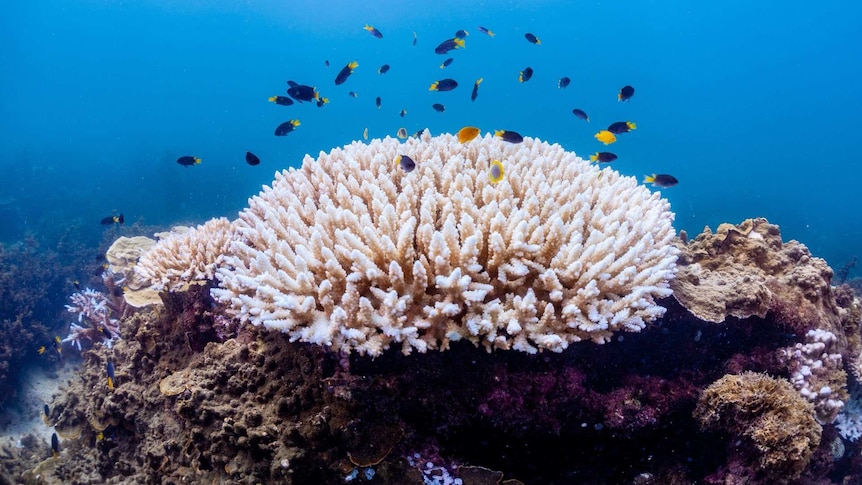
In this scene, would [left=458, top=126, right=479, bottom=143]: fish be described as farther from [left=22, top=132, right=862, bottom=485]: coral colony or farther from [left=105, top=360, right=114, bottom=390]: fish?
[left=105, top=360, right=114, bottom=390]: fish

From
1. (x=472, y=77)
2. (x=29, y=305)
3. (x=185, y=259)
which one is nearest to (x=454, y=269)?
(x=185, y=259)

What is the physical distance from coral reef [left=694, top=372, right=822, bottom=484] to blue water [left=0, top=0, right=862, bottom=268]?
68625mm

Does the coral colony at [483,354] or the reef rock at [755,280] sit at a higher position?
the reef rock at [755,280]

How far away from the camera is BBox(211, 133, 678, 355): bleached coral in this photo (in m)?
2.75

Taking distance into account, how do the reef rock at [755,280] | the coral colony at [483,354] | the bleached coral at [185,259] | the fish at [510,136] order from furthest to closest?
the fish at [510,136] < the bleached coral at [185,259] < the reef rock at [755,280] < the coral colony at [483,354]

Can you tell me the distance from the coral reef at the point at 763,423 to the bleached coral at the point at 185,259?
4.53m

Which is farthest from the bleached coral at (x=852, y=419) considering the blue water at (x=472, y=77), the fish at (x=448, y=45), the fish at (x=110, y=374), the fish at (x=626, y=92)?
the blue water at (x=472, y=77)

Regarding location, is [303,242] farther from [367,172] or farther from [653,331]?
[653,331]

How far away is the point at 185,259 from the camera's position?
4488 mm

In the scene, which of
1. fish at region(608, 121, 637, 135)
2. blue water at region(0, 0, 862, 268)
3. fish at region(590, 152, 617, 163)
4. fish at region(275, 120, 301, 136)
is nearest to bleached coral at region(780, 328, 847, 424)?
fish at region(590, 152, 617, 163)

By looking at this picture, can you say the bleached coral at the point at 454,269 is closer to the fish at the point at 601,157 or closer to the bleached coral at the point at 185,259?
the bleached coral at the point at 185,259

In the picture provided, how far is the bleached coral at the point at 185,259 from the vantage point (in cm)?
439

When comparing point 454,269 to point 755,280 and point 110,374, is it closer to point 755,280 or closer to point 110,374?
point 755,280

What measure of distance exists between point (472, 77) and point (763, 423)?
107 m
